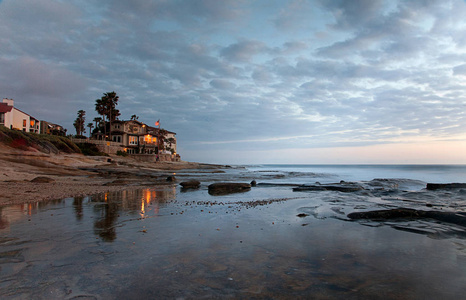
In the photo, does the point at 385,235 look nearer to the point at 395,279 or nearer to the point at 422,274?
the point at 422,274

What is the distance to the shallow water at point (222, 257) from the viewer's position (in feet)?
15.2

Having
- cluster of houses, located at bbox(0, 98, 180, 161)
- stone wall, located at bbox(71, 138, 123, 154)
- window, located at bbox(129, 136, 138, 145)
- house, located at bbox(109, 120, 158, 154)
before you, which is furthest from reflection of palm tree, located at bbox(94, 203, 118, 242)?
window, located at bbox(129, 136, 138, 145)

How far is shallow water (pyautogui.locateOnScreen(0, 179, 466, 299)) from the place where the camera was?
4625 millimetres

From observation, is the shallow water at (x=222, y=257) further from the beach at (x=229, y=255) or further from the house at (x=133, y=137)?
the house at (x=133, y=137)

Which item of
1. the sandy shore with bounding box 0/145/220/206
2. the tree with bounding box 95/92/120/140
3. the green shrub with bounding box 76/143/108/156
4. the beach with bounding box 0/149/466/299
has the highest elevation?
the tree with bounding box 95/92/120/140

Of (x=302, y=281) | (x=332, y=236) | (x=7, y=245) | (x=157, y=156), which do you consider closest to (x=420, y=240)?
(x=332, y=236)

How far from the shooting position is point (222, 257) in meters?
6.37

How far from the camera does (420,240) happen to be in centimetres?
811

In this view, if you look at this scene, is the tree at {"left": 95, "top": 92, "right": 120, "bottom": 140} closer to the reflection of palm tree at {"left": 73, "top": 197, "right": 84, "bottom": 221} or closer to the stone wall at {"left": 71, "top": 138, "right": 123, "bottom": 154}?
the stone wall at {"left": 71, "top": 138, "right": 123, "bottom": 154}

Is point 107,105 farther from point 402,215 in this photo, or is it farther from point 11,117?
point 402,215

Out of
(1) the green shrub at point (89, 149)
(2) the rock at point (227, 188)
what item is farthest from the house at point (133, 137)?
(2) the rock at point (227, 188)

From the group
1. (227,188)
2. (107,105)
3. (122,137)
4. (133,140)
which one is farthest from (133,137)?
(227,188)

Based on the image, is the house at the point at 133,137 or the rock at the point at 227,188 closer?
the rock at the point at 227,188

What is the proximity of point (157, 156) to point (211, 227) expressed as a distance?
262 ft
